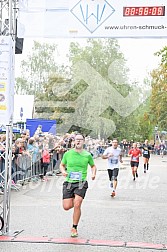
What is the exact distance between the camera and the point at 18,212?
11023 mm

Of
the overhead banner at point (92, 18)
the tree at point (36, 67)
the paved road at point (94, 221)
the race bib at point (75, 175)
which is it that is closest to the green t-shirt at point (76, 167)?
the race bib at point (75, 175)

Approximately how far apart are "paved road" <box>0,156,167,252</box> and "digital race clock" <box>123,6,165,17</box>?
3928 millimetres

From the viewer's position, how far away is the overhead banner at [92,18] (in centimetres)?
868

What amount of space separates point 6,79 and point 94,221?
3.45 metres

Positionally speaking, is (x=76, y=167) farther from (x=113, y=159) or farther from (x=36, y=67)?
(x=36, y=67)

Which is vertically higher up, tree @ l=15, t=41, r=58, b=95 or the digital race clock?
tree @ l=15, t=41, r=58, b=95

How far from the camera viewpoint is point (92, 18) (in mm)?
8867

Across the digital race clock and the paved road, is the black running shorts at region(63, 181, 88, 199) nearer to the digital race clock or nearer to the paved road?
the paved road

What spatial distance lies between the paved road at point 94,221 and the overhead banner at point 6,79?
2.12 m

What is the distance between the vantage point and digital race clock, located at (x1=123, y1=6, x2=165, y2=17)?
28.5 feet

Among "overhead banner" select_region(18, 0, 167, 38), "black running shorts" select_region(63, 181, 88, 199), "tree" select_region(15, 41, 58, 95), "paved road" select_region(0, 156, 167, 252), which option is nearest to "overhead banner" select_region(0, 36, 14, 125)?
"overhead banner" select_region(18, 0, 167, 38)

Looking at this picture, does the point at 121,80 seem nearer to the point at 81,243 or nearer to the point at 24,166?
the point at 24,166

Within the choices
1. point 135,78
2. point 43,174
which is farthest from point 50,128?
point 135,78

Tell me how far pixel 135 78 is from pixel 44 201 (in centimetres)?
4953
